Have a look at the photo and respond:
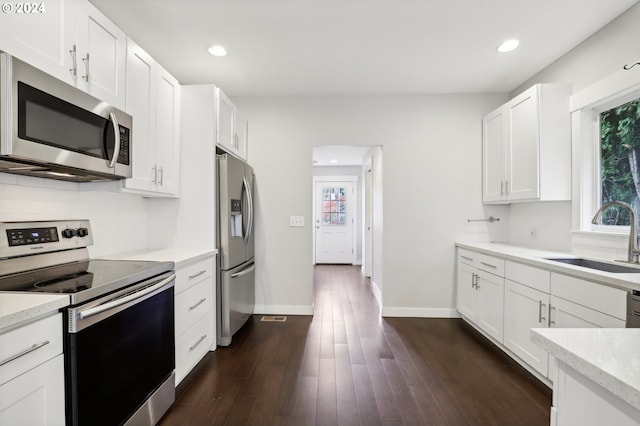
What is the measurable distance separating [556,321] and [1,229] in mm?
3138

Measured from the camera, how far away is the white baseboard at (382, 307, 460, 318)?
3.36 meters

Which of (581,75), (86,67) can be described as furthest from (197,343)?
(581,75)

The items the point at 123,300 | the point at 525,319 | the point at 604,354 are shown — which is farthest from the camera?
the point at 525,319

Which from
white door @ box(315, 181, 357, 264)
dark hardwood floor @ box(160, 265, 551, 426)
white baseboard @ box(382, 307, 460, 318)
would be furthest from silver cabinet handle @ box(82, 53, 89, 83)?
white door @ box(315, 181, 357, 264)

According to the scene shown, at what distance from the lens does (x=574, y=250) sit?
2443mm

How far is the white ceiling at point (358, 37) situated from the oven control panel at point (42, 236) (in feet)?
4.96

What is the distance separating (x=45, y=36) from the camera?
132 centimetres

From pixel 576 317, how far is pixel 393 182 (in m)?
2.06

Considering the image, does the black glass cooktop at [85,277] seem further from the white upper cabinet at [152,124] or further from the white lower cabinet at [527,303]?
the white lower cabinet at [527,303]

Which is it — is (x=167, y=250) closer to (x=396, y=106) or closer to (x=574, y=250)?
(x=396, y=106)

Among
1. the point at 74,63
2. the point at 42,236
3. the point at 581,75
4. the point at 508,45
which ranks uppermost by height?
the point at 508,45

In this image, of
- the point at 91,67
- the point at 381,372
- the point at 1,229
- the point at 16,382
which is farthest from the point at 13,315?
the point at 381,372

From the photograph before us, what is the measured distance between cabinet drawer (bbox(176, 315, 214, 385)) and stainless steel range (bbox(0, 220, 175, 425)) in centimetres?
15

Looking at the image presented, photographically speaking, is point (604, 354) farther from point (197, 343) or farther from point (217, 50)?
point (217, 50)
